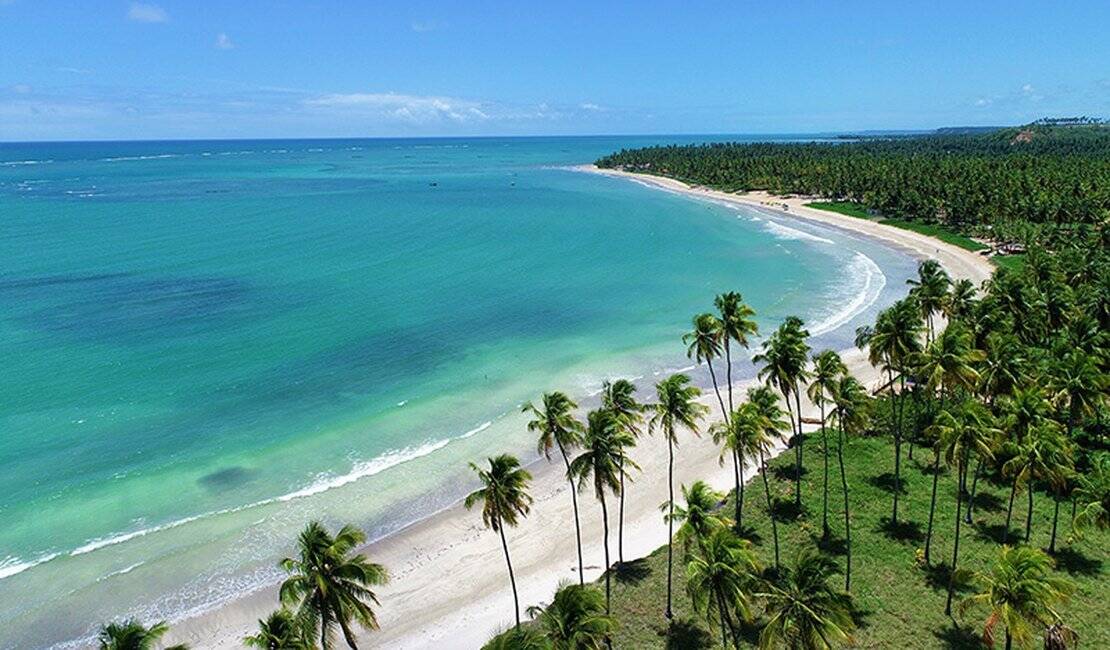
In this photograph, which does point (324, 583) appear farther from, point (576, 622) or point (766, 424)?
point (766, 424)

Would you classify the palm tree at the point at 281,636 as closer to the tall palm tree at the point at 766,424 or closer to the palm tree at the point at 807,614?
the palm tree at the point at 807,614

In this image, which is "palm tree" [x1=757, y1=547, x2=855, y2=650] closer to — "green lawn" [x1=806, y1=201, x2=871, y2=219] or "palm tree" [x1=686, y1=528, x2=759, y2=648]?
"palm tree" [x1=686, y1=528, x2=759, y2=648]

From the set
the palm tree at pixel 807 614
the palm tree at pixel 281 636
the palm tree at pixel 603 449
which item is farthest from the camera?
the palm tree at pixel 603 449

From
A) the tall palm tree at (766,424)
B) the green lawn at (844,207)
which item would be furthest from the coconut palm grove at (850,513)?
the green lawn at (844,207)

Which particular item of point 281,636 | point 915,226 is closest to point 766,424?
point 281,636

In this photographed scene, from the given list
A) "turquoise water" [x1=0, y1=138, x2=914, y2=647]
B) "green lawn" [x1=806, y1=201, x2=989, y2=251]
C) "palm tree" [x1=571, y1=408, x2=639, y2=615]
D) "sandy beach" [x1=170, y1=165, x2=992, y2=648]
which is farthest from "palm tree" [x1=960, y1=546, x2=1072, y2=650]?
"green lawn" [x1=806, y1=201, x2=989, y2=251]
